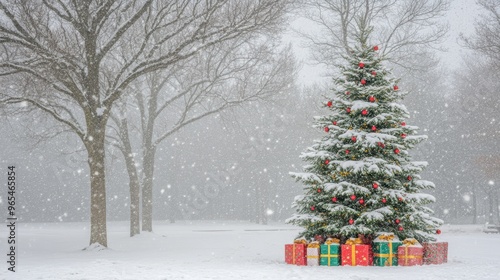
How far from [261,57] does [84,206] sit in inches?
1400

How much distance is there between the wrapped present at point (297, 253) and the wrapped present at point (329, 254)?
1.36 feet

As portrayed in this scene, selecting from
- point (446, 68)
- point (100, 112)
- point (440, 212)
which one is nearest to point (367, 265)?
point (100, 112)

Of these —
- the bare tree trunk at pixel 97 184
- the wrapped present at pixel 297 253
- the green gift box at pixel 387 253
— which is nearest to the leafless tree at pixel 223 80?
the bare tree trunk at pixel 97 184

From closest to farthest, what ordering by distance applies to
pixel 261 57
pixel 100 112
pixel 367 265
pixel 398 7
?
pixel 367 265
pixel 100 112
pixel 261 57
pixel 398 7

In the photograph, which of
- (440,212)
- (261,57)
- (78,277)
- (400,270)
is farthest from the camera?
(440,212)

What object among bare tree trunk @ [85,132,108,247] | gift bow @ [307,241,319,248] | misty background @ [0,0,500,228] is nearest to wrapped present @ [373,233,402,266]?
gift bow @ [307,241,319,248]

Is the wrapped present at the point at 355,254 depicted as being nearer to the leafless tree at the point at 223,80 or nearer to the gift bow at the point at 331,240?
the gift bow at the point at 331,240

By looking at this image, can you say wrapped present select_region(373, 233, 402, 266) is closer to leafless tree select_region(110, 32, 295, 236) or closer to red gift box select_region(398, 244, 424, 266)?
red gift box select_region(398, 244, 424, 266)

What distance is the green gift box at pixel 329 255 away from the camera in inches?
464

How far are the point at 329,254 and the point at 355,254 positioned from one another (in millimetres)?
581

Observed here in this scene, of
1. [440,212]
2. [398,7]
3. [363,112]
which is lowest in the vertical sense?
[440,212]

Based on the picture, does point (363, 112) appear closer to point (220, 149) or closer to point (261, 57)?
point (261, 57)

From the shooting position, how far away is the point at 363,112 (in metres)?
12.7

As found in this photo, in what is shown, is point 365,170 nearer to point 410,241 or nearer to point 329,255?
point 410,241
